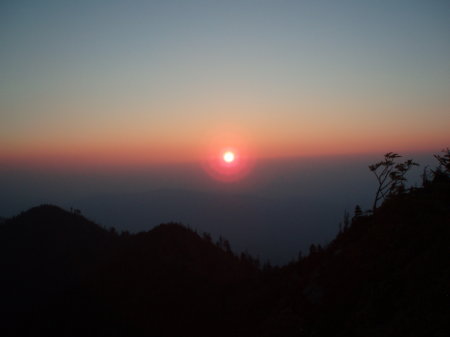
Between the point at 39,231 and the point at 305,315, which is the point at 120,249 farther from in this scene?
the point at 305,315

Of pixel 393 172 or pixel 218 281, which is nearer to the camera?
pixel 393 172

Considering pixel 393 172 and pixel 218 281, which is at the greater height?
pixel 393 172

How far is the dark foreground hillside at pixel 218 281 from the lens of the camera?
64.4 ft

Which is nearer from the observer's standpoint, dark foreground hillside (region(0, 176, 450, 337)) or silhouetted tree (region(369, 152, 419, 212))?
dark foreground hillside (region(0, 176, 450, 337))

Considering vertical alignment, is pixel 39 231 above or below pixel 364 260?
above

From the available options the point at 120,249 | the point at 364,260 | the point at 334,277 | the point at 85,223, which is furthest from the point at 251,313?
the point at 85,223

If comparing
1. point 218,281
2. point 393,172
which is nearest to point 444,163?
point 393,172

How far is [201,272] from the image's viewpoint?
182 feet

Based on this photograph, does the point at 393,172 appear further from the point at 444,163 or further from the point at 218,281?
the point at 218,281

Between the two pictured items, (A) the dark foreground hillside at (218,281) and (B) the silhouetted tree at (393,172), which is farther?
(B) the silhouetted tree at (393,172)

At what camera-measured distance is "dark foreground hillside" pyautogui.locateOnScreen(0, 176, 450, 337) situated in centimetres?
1962

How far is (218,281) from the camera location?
5331 cm

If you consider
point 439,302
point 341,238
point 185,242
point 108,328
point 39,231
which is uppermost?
point 39,231

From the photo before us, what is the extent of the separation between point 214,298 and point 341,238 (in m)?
21.7
